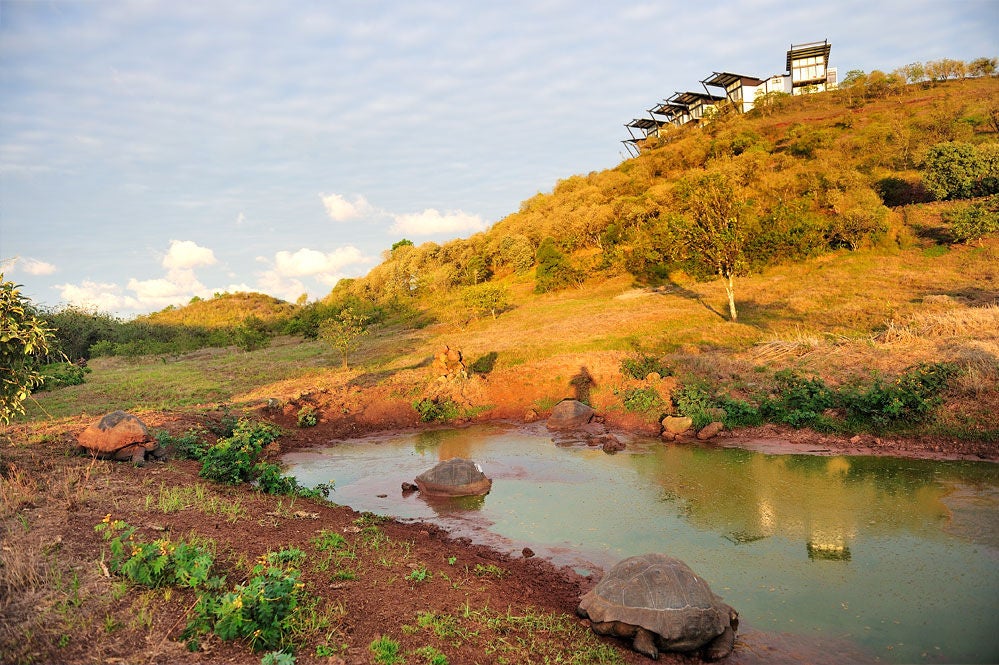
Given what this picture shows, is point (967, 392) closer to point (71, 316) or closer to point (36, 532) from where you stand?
point (36, 532)

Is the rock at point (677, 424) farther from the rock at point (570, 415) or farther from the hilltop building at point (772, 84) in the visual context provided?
the hilltop building at point (772, 84)

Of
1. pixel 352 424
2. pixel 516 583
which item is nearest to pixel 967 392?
pixel 516 583

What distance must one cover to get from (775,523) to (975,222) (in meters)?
28.8

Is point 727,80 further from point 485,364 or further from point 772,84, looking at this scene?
point 485,364

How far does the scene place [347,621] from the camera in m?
5.53

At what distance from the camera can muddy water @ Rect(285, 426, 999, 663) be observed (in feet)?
21.2

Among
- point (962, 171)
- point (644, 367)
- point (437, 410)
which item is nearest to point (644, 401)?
point (644, 367)

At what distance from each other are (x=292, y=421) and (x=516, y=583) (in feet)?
40.0

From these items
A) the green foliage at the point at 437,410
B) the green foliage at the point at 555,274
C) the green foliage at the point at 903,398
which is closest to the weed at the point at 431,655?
the green foliage at the point at 903,398

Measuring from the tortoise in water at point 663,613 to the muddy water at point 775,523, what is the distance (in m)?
0.84

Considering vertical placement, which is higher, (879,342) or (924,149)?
(924,149)

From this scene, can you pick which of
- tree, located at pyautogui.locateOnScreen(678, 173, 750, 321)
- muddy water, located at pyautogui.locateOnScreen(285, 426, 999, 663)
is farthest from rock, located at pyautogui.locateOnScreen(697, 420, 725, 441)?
tree, located at pyautogui.locateOnScreen(678, 173, 750, 321)

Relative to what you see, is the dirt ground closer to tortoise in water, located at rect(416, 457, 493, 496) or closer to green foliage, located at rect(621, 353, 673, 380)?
tortoise in water, located at rect(416, 457, 493, 496)

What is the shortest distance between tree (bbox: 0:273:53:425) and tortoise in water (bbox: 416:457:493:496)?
6965 mm
